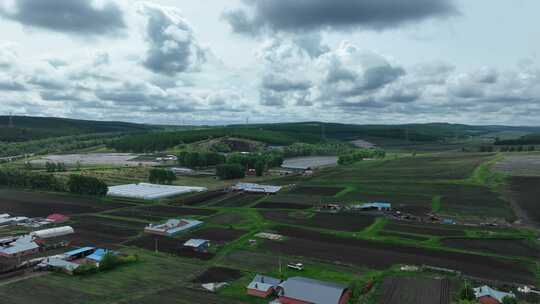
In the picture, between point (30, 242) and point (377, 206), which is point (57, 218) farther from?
point (377, 206)

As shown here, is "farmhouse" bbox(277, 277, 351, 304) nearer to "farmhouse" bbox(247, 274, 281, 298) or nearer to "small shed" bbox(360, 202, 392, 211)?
"farmhouse" bbox(247, 274, 281, 298)

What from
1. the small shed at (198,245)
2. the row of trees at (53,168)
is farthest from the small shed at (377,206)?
the row of trees at (53,168)

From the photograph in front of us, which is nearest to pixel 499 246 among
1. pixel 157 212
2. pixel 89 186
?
pixel 157 212

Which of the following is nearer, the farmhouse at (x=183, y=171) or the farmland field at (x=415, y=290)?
the farmland field at (x=415, y=290)

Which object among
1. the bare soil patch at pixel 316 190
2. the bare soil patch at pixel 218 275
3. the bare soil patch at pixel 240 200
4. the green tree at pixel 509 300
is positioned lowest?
the bare soil patch at pixel 240 200

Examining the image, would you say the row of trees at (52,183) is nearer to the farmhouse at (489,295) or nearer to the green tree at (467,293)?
the green tree at (467,293)

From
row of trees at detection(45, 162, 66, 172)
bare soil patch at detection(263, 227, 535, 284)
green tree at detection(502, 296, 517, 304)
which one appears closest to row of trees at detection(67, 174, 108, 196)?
row of trees at detection(45, 162, 66, 172)

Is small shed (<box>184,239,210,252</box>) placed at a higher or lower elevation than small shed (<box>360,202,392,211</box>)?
lower
